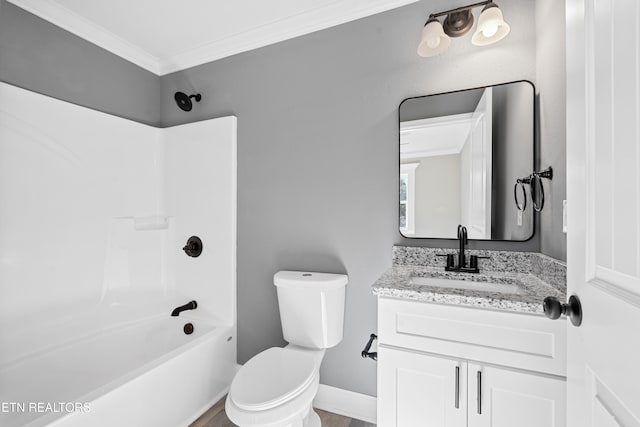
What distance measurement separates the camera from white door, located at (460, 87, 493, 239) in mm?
1549

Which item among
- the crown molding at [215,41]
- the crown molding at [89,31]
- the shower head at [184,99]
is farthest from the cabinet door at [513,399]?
the crown molding at [89,31]

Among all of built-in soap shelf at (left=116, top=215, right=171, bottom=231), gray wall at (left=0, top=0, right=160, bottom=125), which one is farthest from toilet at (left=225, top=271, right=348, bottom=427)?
gray wall at (left=0, top=0, right=160, bottom=125)

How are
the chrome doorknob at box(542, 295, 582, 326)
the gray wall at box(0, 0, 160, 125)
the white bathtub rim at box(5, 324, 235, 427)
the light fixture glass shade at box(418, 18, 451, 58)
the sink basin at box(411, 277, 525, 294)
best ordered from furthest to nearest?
1. the gray wall at box(0, 0, 160, 125)
2. the light fixture glass shade at box(418, 18, 451, 58)
3. the sink basin at box(411, 277, 525, 294)
4. the white bathtub rim at box(5, 324, 235, 427)
5. the chrome doorknob at box(542, 295, 582, 326)

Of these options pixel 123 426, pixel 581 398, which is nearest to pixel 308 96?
pixel 581 398

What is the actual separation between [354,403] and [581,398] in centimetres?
141

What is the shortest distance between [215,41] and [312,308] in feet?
6.49

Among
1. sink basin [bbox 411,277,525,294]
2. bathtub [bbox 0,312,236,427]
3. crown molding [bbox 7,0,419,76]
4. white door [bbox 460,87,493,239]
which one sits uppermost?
crown molding [bbox 7,0,419,76]

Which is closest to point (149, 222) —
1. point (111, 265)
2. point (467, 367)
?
point (111, 265)

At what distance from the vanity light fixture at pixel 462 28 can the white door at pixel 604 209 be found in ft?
2.36

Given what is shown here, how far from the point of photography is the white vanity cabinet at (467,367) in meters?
1.01

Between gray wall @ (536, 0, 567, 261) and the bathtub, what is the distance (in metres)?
1.95

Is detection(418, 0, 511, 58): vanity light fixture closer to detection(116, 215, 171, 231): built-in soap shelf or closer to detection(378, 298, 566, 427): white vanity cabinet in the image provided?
detection(378, 298, 566, 427): white vanity cabinet

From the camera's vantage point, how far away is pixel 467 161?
1.60 m

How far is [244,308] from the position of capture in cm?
216
